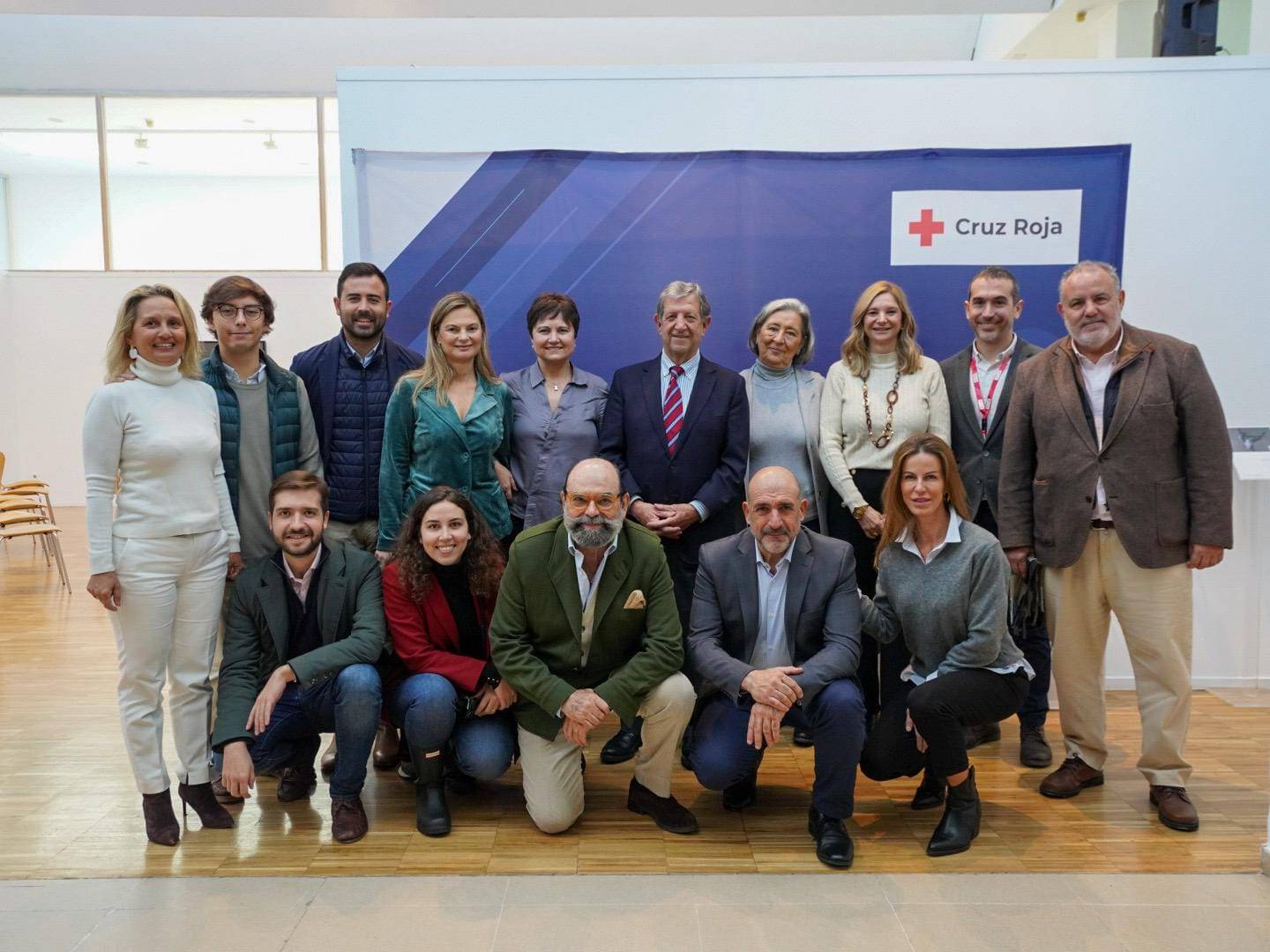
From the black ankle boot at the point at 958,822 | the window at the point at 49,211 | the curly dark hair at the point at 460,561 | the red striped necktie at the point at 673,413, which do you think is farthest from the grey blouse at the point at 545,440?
the window at the point at 49,211

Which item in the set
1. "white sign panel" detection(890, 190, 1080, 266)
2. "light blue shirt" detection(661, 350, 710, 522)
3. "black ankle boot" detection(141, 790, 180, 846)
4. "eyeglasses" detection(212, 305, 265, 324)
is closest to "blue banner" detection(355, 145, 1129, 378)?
"white sign panel" detection(890, 190, 1080, 266)

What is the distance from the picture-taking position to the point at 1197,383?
2.83 meters

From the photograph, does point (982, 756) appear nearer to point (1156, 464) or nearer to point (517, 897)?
point (1156, 464)

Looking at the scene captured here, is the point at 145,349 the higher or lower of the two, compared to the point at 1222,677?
higher

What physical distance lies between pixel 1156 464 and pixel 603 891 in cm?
204

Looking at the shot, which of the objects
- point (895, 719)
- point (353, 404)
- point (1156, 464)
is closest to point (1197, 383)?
point (1156, 464)

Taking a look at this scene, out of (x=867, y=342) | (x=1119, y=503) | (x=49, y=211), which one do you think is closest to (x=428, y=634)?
(x=867, y=342)

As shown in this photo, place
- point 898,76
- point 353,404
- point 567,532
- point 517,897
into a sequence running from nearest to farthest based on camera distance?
1. point 517,897
2. point 567,532
3. point 353,404
4. point 898,76

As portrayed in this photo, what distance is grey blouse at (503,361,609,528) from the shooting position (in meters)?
3.34

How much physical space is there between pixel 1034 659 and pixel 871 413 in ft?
3.73

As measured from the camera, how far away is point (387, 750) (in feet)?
11.1

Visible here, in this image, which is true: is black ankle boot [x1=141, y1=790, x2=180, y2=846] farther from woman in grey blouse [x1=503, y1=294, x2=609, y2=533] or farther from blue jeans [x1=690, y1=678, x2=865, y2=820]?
blue jeans [x1=690, y1=678, x2=865, y2=820]

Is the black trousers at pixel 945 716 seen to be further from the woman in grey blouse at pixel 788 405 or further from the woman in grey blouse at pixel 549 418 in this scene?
the woman in grey blouse at pixel 549 418

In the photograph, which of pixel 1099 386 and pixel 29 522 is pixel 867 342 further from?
pixel 29 522
